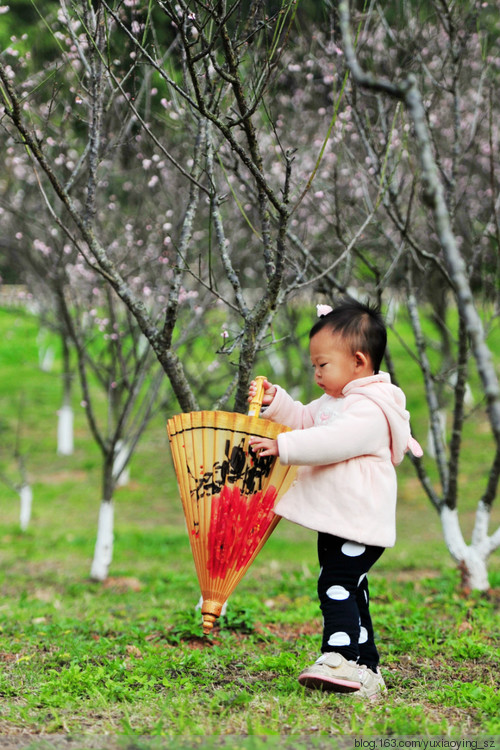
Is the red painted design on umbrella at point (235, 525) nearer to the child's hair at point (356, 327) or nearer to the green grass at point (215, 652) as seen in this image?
the green grass at point (215, 652)

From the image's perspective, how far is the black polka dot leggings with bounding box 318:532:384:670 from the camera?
10.5 ft

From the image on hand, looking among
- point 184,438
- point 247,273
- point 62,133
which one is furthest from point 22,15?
point 184,438

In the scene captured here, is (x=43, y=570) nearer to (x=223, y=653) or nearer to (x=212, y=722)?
(x=223, y=653)

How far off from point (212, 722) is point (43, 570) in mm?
6611

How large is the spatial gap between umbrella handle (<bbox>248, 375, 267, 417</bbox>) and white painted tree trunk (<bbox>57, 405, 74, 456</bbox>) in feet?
42.6

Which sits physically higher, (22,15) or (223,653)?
(22,15)

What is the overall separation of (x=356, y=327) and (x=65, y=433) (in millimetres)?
13626

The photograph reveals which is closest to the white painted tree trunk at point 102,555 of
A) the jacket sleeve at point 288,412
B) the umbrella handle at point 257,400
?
the jacket sleeve at point 288,412

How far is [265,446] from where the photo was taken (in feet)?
10.3

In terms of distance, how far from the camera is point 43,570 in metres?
8.84

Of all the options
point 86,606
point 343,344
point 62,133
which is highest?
point 62,133

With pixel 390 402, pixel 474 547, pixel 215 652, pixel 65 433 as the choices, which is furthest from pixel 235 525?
pixel 65 433

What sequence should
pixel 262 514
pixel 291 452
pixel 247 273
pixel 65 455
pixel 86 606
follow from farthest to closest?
pixel 65 455, pixel 247 273, pixel 86 606, pixel 262 514, pixel 291 452

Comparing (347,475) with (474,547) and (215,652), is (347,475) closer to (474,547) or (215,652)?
(215,652)
